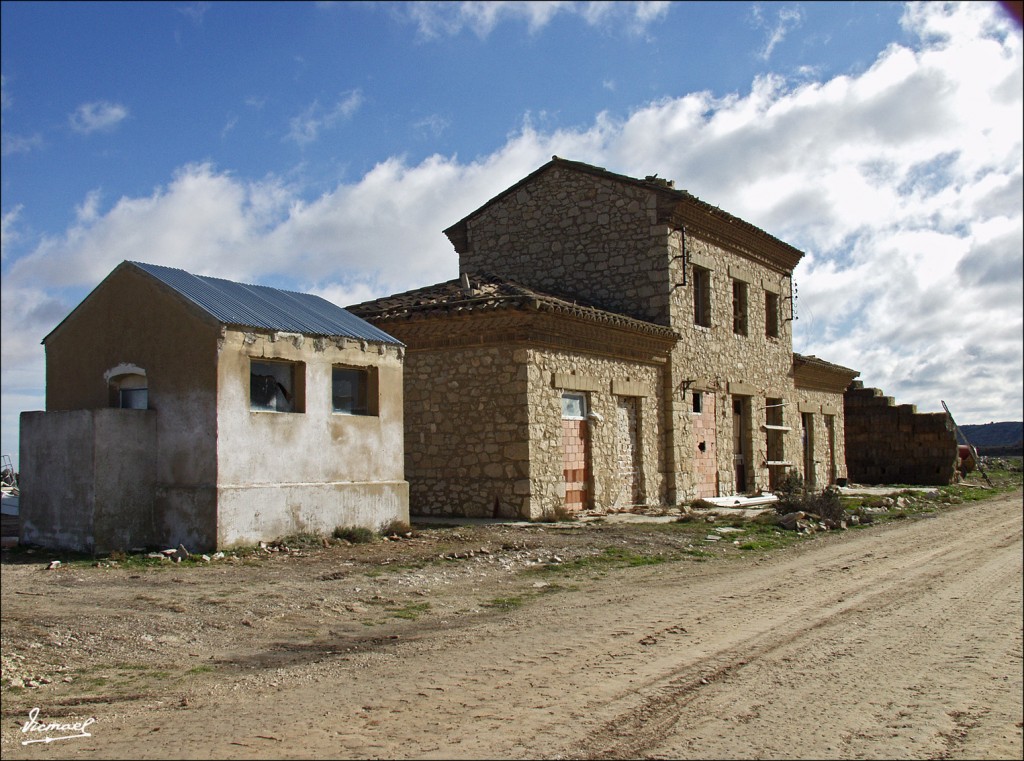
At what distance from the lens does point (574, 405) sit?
Result: 16.5m

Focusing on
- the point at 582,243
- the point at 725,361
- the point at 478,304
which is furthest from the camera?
the point at 725,361

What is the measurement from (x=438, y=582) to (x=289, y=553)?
236cm

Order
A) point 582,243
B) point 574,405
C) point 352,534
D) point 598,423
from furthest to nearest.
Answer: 1. point 582,243
2. point 598,423
3. point 574,405
4. point 352,534

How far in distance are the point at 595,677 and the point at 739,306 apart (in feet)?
58.9

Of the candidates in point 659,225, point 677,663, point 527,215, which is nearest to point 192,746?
point 677,663

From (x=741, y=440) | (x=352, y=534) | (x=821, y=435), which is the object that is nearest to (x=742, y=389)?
(x=741, y=440)

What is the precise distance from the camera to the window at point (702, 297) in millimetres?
20656

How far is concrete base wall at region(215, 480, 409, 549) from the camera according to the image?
10.8 m

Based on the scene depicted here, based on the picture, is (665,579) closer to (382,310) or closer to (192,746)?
(192,746)

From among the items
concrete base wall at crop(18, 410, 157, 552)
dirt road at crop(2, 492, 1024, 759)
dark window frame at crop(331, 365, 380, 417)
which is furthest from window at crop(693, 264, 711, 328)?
concrete base wall at crop(18, 410, 157, 552)

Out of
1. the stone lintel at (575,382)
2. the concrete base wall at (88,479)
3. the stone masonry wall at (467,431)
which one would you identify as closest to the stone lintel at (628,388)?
the stone lintel at (575,382)

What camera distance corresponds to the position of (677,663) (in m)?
6.07

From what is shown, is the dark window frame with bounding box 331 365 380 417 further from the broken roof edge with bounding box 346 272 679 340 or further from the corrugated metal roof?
the broken roof edge with bounding box 346 272 679 340

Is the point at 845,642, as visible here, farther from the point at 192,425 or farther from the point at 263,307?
the point at 263,307
